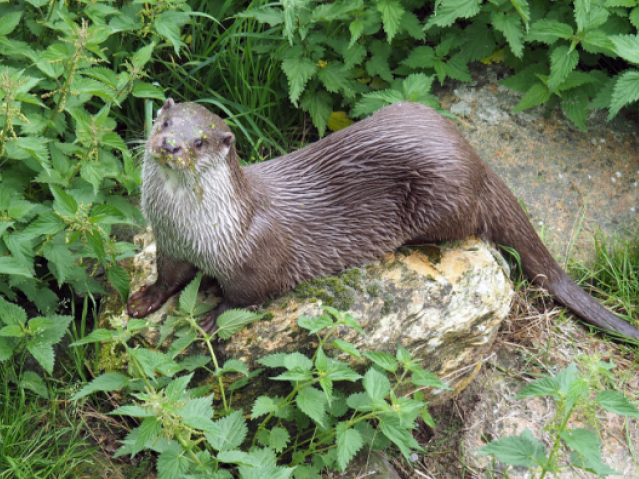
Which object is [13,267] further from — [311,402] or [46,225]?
[311,402]

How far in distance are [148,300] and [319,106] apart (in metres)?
1.07

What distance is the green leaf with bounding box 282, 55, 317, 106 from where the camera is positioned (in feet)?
8.61

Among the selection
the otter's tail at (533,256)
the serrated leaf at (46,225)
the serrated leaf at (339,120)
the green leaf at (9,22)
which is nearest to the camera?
the serrated leaf at (46,225)

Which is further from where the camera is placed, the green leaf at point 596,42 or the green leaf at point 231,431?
the green leaf at point 596,42

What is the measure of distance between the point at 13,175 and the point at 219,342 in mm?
832

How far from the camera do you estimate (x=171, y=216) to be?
75.3 inches

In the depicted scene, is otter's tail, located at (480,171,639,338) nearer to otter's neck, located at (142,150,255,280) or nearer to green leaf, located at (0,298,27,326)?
otter's neck, located at (142,150,255,280)

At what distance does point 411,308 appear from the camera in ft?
6.99

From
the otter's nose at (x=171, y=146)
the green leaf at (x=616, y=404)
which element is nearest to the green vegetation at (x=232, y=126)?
the otter's nose at (x=171, y=146)

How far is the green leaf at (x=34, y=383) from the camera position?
2064 mm

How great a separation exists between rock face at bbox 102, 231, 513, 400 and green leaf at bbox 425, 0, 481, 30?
85 cm

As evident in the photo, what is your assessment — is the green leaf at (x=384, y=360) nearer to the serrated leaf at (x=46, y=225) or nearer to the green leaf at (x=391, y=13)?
the serrated leaf at (x=46, y=225)

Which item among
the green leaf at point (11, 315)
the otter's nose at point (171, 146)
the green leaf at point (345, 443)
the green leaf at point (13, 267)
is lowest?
the green leaf at point (345, 443)

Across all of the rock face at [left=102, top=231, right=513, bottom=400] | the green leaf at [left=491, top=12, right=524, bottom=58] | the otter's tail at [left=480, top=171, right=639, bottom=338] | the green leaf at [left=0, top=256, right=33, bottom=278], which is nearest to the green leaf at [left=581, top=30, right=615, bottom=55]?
the green leaf at [left=491, top=12, right=524, bottom=58]
